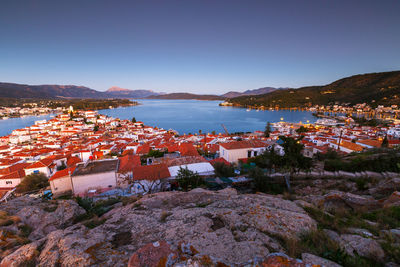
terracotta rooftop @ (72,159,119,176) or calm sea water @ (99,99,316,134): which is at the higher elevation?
terracotta rooftop @ (72,159,119,176)

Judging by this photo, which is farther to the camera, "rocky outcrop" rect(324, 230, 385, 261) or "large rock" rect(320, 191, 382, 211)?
"large rock" rect(320, 191, 382, 211)

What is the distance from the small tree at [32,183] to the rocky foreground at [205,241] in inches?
793

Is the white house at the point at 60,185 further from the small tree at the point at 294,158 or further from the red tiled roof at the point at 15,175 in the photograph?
the small tree at the point at 294,158

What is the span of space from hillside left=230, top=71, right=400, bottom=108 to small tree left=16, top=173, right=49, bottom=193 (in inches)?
6106

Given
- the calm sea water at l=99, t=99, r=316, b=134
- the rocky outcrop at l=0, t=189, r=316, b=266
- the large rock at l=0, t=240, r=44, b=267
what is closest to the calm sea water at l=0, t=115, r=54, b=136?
the calm sea water at l=99, t=99, r=316, b=134

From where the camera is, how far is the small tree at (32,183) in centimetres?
1918

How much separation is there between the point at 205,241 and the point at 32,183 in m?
25.5

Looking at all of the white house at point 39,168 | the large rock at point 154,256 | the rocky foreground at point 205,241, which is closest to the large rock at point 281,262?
the rocky foreground at point 205,241

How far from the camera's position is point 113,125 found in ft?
251

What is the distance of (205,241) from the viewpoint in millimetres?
2832

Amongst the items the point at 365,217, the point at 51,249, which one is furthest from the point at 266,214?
the point at 51,249

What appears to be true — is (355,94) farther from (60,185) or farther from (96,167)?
(60,185)

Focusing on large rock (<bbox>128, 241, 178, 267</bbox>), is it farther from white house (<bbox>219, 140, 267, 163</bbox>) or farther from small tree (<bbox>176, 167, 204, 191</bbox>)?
white house (<bbox>219, 140, 267, 163</bbox>)

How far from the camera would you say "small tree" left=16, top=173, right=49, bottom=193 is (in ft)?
62.9
